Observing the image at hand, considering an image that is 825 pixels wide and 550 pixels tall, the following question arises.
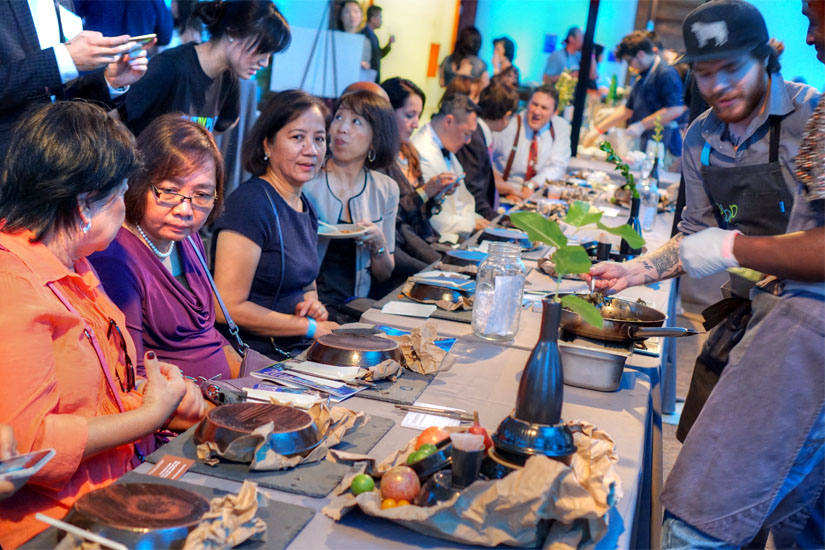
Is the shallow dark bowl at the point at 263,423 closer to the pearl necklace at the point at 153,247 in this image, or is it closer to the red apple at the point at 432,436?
the red apple at the point at 432,436

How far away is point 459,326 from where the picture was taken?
7.56 feet

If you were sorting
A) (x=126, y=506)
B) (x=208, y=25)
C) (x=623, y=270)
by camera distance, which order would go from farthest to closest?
(x=208, y=25), (x=623, y=270), (x=126, y=506)

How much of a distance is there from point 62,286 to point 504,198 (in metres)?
4.93

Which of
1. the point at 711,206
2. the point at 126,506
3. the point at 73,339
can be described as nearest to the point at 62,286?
the point at 73,339

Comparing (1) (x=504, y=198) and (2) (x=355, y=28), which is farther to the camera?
(2) (x=355, y=28)

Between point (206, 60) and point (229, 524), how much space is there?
2.46m

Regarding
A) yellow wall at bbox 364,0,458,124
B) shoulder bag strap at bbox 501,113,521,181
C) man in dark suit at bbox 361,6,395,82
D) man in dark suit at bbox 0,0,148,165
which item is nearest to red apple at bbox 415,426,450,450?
man in dark suit at bbox 0,0,148,165

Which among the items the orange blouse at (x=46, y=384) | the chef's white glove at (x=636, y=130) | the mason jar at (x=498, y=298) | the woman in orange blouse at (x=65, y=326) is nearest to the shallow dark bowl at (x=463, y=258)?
the mason jar at (x=498, y=298)

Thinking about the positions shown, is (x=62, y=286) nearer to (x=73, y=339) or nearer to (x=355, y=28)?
(x=73, y=339)

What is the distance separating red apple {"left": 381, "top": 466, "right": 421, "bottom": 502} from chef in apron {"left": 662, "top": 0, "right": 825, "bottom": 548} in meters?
0.57

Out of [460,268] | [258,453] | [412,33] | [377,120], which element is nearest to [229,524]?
[258,453]

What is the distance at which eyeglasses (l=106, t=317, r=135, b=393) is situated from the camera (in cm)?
159

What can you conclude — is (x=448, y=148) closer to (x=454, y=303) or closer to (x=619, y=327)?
Result: (x=454, y=303)

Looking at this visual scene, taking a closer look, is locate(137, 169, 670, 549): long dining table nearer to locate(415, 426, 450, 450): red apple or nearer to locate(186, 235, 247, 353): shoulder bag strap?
locate(415, 426, 450, 450): red apple
